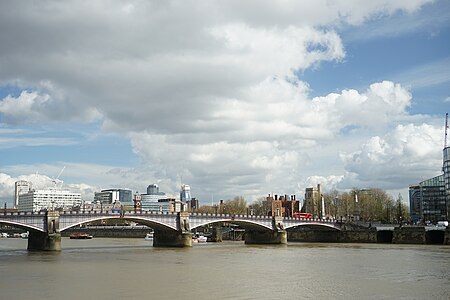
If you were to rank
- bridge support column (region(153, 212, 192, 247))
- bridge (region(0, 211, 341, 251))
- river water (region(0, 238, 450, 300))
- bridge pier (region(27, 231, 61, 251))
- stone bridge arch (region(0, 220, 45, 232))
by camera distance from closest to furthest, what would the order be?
river water (region(0, 238, 450, 300))
stone bridge arch (region(0, 220, 45, 232))
bridge pier (region(27, 231, 61, 251))
bridge (region(0, 211, 341, 251))
bridge support column (region(153, 212, 192, 247))

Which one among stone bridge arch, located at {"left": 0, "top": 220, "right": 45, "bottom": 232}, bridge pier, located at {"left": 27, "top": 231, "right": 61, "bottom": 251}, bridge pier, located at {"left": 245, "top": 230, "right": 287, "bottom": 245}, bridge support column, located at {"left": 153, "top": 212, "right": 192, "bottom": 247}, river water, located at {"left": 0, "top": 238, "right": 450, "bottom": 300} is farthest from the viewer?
bridge pier, located at {"left": 245, "top": 230, "right": 287, "bottom": 245}

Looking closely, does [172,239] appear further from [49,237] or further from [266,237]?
[49,237]

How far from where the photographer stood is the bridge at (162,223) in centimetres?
6856

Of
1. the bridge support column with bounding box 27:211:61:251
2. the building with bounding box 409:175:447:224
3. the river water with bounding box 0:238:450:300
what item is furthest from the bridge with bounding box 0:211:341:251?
the building with bounding box 409:175:447:224

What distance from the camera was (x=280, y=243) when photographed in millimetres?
92938

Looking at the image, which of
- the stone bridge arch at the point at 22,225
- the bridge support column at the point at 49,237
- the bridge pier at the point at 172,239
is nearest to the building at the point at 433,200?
the bridge pier at the point at 172,239

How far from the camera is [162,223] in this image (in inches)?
3132

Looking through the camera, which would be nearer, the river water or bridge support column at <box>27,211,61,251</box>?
the river water

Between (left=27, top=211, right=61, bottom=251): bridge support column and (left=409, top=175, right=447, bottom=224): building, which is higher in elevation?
(left=409, top=175, right=447, bottom=224): building

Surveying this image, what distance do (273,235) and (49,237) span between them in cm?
3925

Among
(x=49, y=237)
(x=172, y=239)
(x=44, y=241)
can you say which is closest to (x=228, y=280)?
(x=49, y=237)

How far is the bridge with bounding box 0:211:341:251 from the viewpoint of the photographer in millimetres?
68562

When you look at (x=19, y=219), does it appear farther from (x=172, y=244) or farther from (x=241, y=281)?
(x=241, y=281)

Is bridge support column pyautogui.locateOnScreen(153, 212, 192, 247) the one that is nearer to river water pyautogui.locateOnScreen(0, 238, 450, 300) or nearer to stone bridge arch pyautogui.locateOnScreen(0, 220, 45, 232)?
stone bridge arch pyautogui.locateOnScreen(0, 220, 45, 232)
